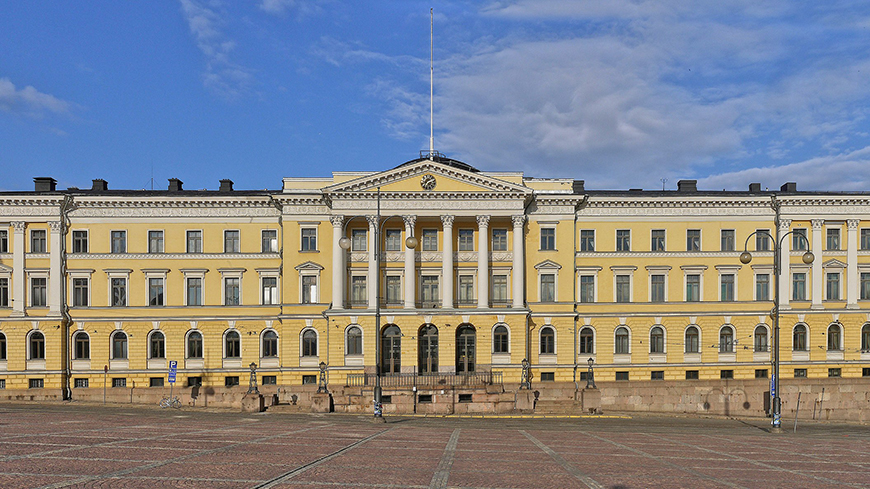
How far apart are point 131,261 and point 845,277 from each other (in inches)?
2165

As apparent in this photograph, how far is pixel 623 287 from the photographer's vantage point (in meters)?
45.9

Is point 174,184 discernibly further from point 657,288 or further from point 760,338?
point 760,338

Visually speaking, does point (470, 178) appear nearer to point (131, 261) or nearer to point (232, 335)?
point (232, 335)

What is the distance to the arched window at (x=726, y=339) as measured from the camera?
4556 centimetres

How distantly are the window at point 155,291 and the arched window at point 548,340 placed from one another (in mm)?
29187

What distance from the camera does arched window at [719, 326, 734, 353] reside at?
45.6m

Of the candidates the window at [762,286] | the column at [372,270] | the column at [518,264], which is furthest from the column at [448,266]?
the window at [762,286]

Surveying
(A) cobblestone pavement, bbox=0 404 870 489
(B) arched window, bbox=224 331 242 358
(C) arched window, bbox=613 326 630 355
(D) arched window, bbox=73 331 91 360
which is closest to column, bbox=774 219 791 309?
(C) arched window, bbox=613 326 630 355

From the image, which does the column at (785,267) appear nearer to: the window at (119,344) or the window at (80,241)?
the window at (119,344)

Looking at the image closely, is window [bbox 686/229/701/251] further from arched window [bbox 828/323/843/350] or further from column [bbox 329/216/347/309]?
column [bbox 329/216/347/309]

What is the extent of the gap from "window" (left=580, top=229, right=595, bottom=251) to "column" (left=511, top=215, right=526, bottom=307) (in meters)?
5.40

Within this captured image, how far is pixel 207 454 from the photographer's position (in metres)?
16.0

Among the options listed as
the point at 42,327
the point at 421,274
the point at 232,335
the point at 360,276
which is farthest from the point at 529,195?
the point at 42,327

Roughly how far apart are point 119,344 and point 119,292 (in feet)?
12.8
